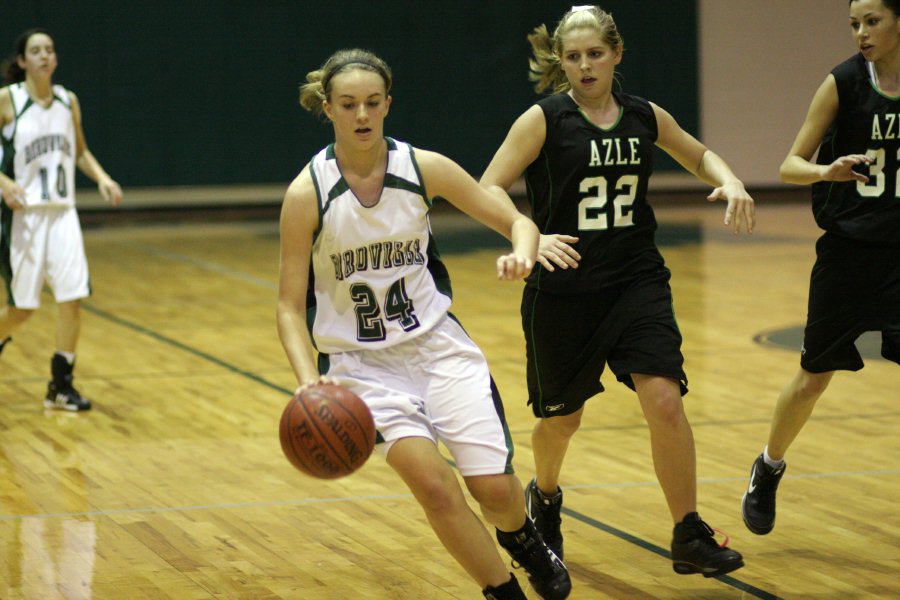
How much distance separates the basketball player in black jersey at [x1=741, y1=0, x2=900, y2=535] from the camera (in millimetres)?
4277

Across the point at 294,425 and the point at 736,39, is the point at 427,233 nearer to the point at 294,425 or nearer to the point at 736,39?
the point at 294,425

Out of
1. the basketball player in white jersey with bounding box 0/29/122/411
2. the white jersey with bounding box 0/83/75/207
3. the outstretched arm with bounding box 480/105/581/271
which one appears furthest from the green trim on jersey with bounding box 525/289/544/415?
the white jersey with bounding box 0/83/75/207

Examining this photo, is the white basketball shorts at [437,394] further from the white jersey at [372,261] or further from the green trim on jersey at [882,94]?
the green trim on jersey at [882,94]

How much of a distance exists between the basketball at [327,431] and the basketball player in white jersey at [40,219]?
3.77 meters

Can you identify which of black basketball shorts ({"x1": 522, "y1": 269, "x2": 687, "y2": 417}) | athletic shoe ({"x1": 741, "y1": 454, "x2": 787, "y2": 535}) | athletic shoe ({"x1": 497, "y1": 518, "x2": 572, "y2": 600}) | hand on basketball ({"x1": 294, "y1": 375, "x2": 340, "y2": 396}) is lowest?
athletic shoe ({"x1": 741, "y1": 454, "x2": 787, "y2": 535})

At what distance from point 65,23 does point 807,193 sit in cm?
946

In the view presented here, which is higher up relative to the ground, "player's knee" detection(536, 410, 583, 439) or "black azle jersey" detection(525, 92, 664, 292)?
"black azle jersey" detection(525, 92, 664, 292)

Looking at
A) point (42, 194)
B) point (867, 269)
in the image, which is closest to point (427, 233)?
point (867, 269)

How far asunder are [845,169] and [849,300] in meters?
0.52

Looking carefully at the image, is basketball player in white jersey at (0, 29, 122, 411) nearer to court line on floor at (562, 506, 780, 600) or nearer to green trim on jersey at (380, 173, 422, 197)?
court line on floor at (562, 506, 780, 600)

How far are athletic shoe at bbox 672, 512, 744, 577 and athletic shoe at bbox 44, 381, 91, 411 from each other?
3730mm

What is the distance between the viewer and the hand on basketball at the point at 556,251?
3.78 m

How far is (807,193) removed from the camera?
17.8 meters

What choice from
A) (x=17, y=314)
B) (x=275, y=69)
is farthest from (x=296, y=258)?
(x=275, y=69)
